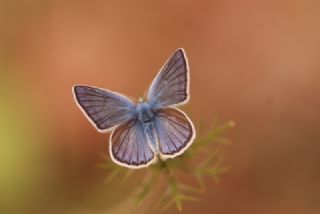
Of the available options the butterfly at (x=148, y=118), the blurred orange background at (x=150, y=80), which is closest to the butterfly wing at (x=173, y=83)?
the butterfly at (x=148, y=118)

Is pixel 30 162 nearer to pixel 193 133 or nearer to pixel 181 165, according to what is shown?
pixel 181 165

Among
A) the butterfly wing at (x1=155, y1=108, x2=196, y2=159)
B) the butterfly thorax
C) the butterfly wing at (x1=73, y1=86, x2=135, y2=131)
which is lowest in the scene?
the butterfly wing at (x1=155, y1=108, x2=196, y2=159)

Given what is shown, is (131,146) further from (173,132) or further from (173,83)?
(173,83)

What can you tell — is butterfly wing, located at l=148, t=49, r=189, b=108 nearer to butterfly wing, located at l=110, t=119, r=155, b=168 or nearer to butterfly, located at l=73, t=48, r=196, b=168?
butterfly, located at l=73, t=48, r=196, b=168

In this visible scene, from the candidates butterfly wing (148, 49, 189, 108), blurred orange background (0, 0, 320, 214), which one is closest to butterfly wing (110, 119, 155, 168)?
butterfly wing (148, 49, 189, 108)

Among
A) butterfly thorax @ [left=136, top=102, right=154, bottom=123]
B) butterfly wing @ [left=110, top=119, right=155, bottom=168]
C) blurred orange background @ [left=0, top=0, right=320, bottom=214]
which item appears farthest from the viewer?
blurred orange background @ [left=0, top=0, right=320, bottom=214]

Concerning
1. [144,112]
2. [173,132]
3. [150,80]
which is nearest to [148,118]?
[144,112]

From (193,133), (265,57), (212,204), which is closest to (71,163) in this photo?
(212,204)

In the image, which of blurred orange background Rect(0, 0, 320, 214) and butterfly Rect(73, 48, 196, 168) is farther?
blurred orange background Rect(0, 0, 320, 214)
